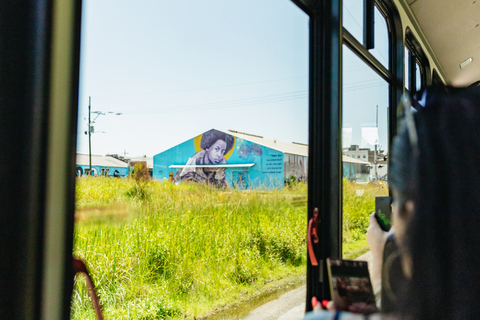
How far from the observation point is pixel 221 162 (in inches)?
57.2

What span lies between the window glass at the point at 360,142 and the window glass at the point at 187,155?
24.6 inches

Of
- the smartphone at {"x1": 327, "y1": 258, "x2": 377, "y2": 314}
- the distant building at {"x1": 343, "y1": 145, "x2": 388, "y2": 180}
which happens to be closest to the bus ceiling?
the distant building at {"x1": 343, "y1": 145, "x2": 388, "y2": 180}

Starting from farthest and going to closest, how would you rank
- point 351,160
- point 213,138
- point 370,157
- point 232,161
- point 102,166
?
point 370,157, point 351,160, point 232,161, point 213,138, point 102,166

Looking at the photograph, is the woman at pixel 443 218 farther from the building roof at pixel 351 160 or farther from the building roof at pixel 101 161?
the building roof at pixel 351 160

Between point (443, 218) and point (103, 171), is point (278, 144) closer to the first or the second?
point (103, 171)

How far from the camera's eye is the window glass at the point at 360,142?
2.49 meters

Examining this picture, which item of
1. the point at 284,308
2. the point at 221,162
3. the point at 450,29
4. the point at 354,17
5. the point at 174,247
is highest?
the point at 450,29

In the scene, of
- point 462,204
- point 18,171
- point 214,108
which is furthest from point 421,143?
point 214,108

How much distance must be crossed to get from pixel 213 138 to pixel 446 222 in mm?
1038

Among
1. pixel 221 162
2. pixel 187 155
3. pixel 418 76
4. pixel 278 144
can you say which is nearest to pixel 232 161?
pixel 221 162

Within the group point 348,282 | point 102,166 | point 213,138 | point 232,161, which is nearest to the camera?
point 102,166

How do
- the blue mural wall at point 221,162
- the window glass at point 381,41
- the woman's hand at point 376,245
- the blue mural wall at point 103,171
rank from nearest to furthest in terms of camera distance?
the blue mural wall at point 103,171
the woman's hand at point 376,245
the blue mural wall at point 221,162
the window glass at point 381,41

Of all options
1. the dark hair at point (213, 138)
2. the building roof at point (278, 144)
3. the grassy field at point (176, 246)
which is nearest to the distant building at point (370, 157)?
the building roof at point (278, 144)

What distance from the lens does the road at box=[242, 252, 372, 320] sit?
5.50 feet
